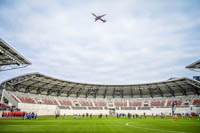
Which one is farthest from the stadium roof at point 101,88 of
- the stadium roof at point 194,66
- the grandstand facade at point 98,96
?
the stadium roof at point 194,66

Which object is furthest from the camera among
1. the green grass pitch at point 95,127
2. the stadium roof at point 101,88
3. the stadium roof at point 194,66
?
the stadium roof at point 101,88

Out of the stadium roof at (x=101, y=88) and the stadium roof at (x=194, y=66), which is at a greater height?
the stadium roof at (x=194, y=66)

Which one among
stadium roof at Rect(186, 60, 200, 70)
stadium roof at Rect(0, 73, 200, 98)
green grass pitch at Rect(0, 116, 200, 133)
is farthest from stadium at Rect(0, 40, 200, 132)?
green grass pitch at Rect(0, 116, 200, 133)

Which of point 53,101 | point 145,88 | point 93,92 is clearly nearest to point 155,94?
point 145,88

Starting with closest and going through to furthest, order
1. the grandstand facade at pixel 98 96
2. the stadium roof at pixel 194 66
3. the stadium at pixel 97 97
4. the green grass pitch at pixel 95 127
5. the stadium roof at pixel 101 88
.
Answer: the green grass pitch at pixel 95 127 < the stadium roof at pixel 194 66 < the stadium at pixel 97 97 < the grandstand facade at pixel 98 96 < the stadium roof at pixel 101 88

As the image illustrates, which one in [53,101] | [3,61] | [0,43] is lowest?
[53,101]

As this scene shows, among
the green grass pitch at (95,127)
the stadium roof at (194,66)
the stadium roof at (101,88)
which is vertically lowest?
the green grass pitch at (95,127)

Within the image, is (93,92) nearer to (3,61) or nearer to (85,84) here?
(85,84)

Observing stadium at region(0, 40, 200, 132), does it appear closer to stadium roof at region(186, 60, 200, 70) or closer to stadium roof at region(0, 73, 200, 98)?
Answer: stadium roof at region(0, 73, 200, 98)

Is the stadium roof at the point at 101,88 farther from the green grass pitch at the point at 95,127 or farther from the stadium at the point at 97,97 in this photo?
the green grass pitch at the point at 95,127
